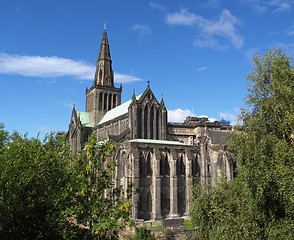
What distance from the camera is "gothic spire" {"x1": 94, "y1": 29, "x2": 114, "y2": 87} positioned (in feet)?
307

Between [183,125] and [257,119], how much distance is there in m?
68.5

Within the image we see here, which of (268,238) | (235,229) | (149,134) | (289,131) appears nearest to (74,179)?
(235,229)

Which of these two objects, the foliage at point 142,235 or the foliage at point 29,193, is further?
the foliage at point 142,235

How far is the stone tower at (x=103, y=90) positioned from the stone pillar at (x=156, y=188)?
37.0m

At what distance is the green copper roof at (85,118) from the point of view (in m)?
92.2

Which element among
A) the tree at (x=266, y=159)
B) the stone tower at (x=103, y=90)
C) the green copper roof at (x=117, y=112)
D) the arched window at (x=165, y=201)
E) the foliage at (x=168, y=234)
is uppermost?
the stone tower at (x=103, y=90)

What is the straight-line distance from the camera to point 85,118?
309 feet

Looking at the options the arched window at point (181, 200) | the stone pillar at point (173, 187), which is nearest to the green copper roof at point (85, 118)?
the stone pillar at point (173, 187)

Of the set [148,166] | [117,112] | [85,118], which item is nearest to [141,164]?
[148,166]

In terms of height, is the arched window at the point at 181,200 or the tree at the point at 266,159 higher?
the tree at the point at 266,159

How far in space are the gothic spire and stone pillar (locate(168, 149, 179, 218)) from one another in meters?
41.3

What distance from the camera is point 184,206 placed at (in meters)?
60.9

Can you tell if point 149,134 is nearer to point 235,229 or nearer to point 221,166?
point 221,166

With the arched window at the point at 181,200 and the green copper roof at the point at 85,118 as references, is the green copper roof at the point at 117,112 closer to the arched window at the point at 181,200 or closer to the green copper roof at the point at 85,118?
the green copper roof at the point at 85,118
